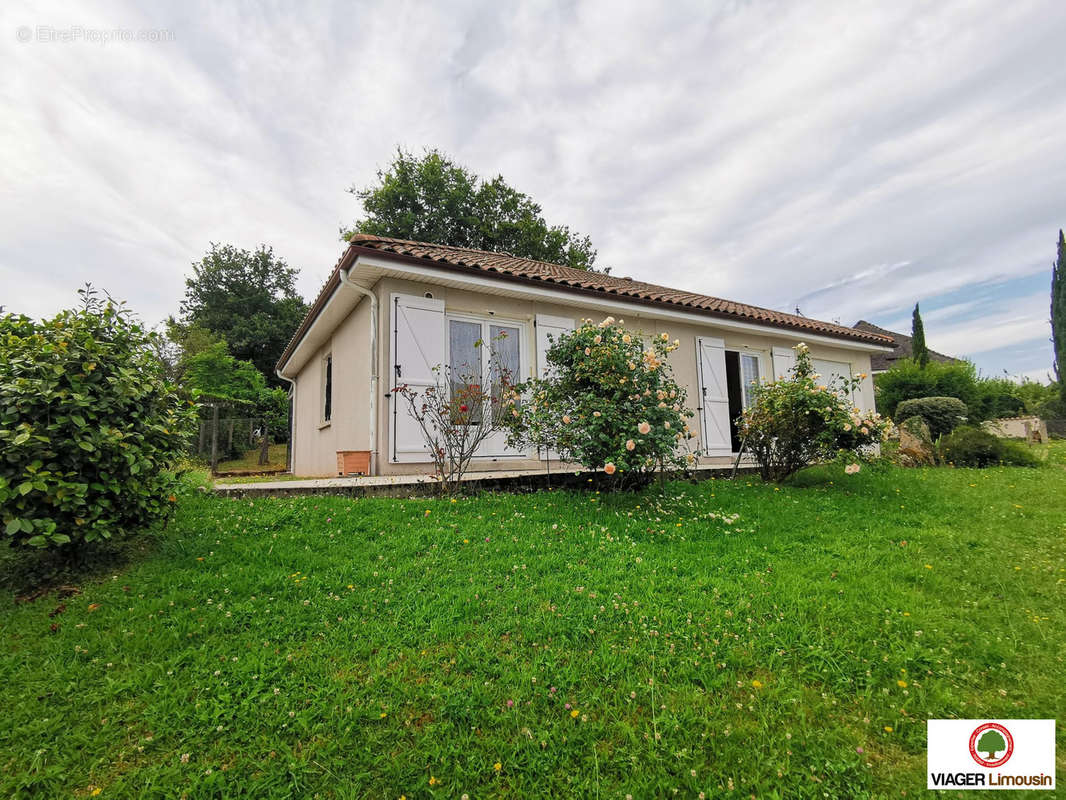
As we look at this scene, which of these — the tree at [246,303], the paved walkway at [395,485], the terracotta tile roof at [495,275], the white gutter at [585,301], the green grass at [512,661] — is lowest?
the green grass at [512,661]

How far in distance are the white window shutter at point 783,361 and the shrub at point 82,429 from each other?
10.00 metres

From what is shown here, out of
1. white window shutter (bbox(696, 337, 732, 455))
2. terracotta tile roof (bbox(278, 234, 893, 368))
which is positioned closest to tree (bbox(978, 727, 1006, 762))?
terracotta tile roof (bbox(278, 234, 893, 368))

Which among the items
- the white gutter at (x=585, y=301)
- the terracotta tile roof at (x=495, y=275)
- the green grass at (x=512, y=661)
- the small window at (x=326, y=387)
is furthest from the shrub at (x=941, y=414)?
the small window at (x=326, y=387)

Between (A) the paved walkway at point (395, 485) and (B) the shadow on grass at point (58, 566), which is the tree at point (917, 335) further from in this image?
(B) the shadow on grass at point (58, 566)

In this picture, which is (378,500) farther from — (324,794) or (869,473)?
(869,473)

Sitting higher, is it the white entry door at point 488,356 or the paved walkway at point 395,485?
the white entry door at point 488,356

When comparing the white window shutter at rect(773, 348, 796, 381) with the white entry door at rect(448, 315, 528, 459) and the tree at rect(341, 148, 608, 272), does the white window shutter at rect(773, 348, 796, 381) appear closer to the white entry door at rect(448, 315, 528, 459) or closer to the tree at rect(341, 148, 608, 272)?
the white entry door at rect(448, 315, 528, 459)

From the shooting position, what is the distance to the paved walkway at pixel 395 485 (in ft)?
15.8

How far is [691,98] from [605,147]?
2.34 meters

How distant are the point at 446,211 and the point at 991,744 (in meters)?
22.0

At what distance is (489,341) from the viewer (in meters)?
6.90

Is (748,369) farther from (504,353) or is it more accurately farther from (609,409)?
(609,409)

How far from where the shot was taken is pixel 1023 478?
259 inches

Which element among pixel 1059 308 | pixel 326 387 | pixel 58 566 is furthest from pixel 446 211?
pixel 1059 308
